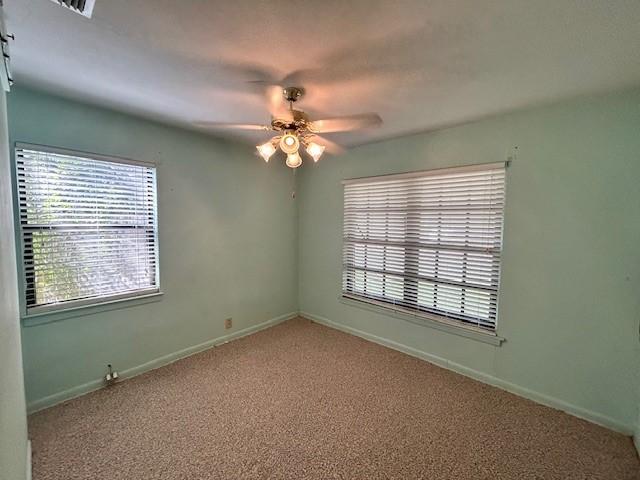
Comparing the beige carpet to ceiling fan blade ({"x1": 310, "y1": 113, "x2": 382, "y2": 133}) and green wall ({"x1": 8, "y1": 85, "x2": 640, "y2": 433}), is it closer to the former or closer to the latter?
green wall ({"x1": 8, "y1": 85, "x2": 640, "y2": 433})

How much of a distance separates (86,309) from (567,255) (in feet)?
12.8

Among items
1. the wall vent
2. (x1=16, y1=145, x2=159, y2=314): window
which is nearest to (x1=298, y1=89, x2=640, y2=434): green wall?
the wall vent

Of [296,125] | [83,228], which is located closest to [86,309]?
[83,228]

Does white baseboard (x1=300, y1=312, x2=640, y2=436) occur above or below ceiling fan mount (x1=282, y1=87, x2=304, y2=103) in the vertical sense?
below

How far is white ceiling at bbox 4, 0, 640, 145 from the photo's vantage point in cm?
114

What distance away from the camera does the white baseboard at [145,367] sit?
2033 millimetres

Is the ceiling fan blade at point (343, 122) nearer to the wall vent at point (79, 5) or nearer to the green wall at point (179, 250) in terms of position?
the wall vent at point (79, 5)

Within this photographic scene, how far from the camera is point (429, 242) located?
9.06 feet

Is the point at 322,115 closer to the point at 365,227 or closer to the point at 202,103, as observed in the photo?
the point at 202,103

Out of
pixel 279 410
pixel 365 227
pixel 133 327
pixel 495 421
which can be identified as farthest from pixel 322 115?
pixel 495 421

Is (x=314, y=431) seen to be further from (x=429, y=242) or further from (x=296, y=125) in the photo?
(x=296, y=125)

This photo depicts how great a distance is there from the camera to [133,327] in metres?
2.47

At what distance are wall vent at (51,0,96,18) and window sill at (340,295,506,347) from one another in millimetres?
3189

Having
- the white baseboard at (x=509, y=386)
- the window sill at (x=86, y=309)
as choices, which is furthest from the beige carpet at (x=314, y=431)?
the window sill at (x=86, y=309)
